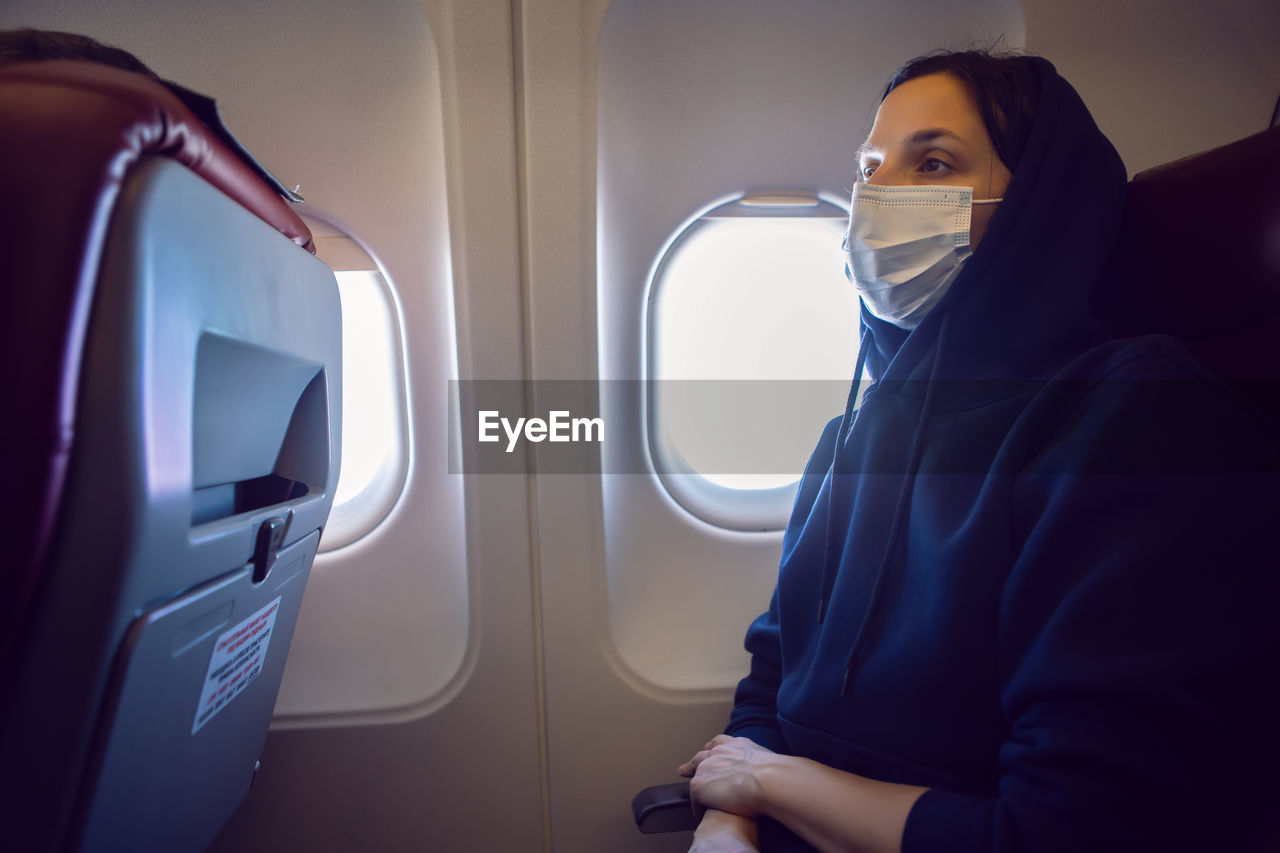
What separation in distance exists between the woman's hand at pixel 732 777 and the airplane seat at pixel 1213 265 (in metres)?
0.83

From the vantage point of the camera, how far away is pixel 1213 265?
0.86 meters

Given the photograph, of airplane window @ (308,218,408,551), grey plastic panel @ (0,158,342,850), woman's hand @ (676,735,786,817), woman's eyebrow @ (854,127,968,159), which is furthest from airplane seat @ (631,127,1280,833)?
airplane window @ (308,218,408,551)

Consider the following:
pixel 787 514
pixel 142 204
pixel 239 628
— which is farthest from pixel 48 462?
pixel 787 514

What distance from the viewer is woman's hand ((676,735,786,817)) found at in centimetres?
99

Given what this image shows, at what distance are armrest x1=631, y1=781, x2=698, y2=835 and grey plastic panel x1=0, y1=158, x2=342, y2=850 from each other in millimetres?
724

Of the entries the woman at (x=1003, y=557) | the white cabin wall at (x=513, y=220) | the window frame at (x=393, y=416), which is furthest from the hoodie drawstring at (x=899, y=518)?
the window frame at (x=393, y=416)

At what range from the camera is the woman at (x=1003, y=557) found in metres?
0.64

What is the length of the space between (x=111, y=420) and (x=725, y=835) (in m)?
0.99

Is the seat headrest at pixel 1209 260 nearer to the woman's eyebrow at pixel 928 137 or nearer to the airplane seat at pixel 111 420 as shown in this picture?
the woman's eyebrow at pixel 928 137

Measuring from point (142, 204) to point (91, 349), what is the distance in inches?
5.0

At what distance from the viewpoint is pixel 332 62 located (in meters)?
1.33

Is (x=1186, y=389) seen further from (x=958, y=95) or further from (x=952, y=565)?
(x=958, y=95)

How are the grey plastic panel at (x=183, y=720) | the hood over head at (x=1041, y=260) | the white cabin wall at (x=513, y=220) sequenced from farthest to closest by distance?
the white cabin wall at (x=513, y=220)
the hood over head at (x=1041, y=260)
the grey plastic panel at (x=183, y=720)

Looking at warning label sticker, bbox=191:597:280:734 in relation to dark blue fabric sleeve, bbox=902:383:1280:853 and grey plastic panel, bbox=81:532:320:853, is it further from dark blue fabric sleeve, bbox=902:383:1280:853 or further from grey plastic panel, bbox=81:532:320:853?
dark blue fabric sleeve, bbox=902:383:1280:853
